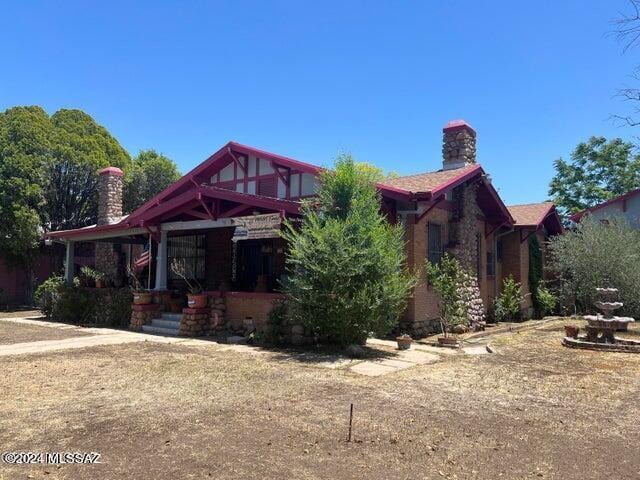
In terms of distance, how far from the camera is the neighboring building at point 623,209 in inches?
872

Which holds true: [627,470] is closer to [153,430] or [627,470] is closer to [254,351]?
[153,430]

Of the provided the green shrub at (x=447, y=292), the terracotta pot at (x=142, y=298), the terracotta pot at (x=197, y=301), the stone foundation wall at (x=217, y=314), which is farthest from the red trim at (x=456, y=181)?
the terracotta pot at (x=142, y=298)

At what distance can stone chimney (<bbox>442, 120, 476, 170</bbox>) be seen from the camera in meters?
16.2

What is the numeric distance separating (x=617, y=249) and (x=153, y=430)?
55.0 ft

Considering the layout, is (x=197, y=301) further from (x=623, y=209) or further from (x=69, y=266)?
(x=623, y=209)

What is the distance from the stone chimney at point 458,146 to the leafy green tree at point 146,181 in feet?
54.6

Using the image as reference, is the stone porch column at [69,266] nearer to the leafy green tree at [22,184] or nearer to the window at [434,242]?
the leafy green tree at [22,184]

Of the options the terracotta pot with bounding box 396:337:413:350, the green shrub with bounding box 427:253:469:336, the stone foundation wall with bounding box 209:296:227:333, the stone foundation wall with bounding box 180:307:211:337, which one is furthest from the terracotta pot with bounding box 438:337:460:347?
the stone foundation wall with bounding box 180:307:211:337

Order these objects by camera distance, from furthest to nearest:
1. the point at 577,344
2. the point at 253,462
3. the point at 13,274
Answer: the point at 13,274 < the point at 577,344 < the point at 253,462

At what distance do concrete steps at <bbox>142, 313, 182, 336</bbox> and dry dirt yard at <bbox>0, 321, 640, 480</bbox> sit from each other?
4289mm

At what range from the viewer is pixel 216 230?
16.8 meters

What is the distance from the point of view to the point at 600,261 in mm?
17281

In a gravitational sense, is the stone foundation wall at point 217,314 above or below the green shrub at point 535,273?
below

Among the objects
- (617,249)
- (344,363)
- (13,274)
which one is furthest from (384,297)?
(13,274)
